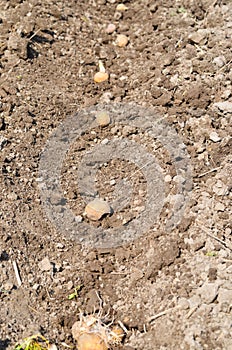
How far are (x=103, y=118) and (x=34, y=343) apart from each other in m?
1.67

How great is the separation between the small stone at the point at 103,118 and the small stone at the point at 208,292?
54.7 inches

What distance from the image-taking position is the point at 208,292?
3.40 meters

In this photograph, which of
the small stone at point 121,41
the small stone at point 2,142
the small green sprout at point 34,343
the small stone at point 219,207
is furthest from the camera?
the small stone at point 121,41

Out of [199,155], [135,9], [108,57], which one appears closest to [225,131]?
[199,155]

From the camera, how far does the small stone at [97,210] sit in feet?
12.7

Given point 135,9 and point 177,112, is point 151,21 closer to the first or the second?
point 135,9

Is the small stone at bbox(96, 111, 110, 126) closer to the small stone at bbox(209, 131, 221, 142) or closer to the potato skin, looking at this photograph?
the small stone at bbox(209, 131, 221, 142)

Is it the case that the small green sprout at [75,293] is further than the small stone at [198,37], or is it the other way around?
the small stone at [198,37]

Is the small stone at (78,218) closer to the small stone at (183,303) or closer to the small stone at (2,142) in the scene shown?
the small stone at (2,142)

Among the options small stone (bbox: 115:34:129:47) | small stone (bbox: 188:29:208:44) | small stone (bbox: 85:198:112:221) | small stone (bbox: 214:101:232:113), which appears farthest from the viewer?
small stone (bbox: 115:34:129:47)

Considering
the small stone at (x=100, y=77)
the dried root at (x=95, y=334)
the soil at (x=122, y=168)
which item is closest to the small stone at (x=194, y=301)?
the soil at (x=122, y=168)

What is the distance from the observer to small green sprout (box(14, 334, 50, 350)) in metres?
3.21

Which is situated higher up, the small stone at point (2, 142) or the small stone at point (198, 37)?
the small stone at point (198, 37)

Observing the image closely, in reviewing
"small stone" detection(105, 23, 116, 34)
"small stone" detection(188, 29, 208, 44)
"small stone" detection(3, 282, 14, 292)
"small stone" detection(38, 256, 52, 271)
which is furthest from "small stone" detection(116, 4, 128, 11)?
"small stone" detection(3, 282, 14, 292)
